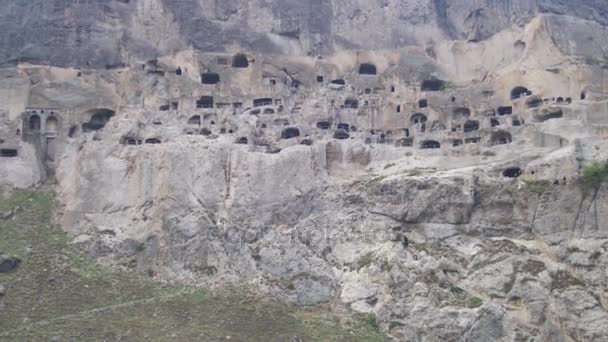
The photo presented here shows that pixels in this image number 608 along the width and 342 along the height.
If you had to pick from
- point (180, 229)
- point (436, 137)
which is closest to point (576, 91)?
point (436, 137)

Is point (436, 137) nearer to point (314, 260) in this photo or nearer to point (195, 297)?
point (314, 260)

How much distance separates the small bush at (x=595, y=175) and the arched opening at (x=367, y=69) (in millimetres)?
23609

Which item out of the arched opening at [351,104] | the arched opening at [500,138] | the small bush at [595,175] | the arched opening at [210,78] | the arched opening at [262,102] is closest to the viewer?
the small bush at [595,175]

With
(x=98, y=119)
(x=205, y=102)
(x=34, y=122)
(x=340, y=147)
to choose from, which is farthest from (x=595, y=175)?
(x=34, y=122)

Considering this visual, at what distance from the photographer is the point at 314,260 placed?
5500 cm

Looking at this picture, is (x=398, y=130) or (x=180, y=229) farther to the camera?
(x=398, y=130)

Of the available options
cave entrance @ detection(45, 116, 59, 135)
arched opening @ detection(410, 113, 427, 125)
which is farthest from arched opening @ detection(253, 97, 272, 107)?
cave entrance @ detection(45, 116, 59, 135)

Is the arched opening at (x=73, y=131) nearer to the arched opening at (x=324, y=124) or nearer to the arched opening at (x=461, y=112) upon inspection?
the arched opening at (x=324, y=124)

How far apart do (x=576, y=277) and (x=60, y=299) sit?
3078 centimetres

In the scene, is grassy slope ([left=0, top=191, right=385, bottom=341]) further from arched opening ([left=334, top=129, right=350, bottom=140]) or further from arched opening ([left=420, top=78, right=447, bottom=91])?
arched opening ([left=420, top=78, right=447, bottom=91])

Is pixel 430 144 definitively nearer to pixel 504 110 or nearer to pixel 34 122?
pixel 504 110

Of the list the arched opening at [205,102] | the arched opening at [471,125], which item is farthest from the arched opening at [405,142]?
the arched opening at [205,102]

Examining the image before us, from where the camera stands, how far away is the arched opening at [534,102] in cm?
6556

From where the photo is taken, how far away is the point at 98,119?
67.5 meters
